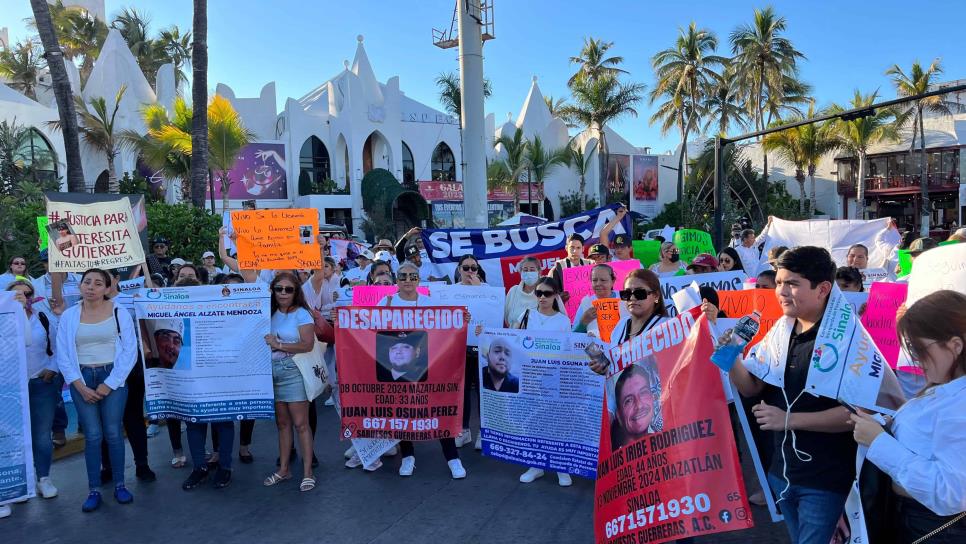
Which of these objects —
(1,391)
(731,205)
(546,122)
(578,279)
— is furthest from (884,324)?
(546,122)

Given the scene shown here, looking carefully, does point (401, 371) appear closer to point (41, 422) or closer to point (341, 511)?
point (341, 511)

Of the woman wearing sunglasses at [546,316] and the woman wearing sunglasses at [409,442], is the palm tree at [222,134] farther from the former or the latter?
the woman wearing sunglasses at [546,316]

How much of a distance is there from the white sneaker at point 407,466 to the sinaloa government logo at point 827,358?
3.83m

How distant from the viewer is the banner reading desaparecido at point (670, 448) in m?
3.22

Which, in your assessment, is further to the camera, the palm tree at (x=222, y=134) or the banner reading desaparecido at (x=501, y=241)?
the palm tree at (x=222, y=134)

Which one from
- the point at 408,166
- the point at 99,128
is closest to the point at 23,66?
the point at 99,128

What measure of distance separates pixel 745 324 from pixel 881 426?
28.5 inches

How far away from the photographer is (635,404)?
11.7ft

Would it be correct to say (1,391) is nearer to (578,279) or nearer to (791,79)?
(578,279)

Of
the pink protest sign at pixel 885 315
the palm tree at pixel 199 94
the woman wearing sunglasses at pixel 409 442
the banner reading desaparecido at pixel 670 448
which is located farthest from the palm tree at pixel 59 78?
the pink protest sign at pixel 885 315

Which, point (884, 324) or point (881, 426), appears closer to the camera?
point (881, 426)

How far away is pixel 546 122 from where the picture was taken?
4591cm

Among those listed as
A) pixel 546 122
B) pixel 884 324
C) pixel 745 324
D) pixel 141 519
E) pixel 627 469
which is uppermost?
pixel 546 122

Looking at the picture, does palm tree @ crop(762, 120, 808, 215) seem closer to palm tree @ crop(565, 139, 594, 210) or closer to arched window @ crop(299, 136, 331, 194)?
palm tree @ crop(565, 139, 594, 210)
